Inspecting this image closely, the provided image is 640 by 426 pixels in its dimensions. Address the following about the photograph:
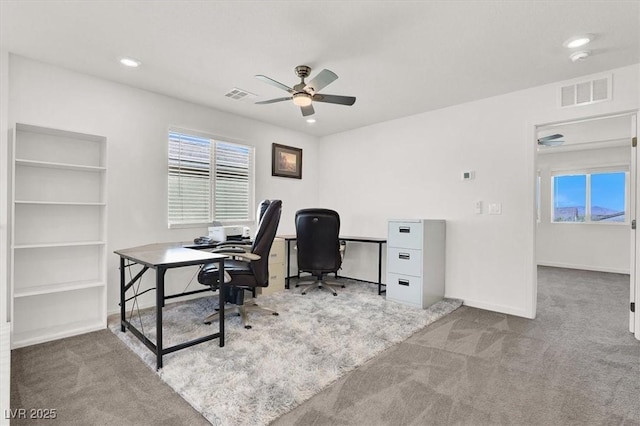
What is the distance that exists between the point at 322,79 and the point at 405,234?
207 cm

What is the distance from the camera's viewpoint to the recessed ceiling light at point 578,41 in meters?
2.37

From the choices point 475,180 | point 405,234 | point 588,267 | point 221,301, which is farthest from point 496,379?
point 588,267

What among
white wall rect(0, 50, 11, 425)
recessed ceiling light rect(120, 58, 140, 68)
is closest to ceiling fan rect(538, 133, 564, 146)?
recessed ceiling light rect(120, 58, 140, 68)

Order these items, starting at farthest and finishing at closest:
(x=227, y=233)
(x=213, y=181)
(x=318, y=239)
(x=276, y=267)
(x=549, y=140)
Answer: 1. (x=549, y=140)
2. (x=276, y=267)
3. (x=213, y=181)
4. (x=318, y=239)
5. (x=227, y=233)

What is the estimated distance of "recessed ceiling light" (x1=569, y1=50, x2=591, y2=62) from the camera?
101 inches

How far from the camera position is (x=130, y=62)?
2822 millimetres

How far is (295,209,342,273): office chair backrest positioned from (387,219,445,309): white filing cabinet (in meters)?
0.71

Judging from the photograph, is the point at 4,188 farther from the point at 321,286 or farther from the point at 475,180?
the point at 475,180

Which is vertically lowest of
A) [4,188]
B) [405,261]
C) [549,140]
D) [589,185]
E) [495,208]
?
[405,261]

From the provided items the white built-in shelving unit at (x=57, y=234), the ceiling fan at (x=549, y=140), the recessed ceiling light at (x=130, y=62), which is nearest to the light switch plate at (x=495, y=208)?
the ceiling fan at (x=549, y=140)

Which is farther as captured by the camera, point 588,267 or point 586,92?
point 588,267

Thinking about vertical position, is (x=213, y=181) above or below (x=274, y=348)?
above

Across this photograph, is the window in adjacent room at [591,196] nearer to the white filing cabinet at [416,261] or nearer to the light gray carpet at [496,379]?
the light gray carpet at [496,379]

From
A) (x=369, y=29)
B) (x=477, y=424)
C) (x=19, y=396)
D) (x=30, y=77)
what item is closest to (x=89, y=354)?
(x=19, y=396)
